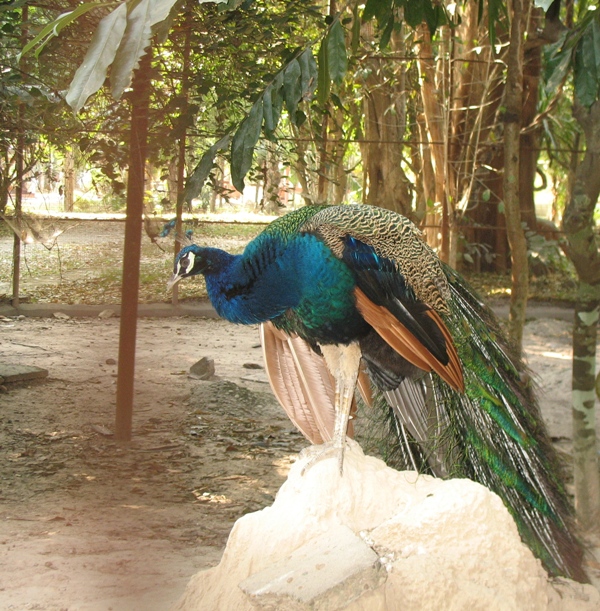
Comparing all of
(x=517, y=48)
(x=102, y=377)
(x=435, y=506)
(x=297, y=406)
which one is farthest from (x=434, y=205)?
(x=435, y=506)

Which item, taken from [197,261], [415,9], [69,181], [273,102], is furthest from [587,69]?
[69,181]

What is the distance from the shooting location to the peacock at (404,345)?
2.34 meters

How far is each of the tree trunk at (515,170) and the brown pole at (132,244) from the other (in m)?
1.81

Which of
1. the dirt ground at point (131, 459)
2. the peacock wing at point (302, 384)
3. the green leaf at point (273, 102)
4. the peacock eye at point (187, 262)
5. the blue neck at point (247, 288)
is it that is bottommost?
the dirt ground at point (131, 459)

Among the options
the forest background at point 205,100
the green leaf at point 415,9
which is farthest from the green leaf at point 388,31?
the green leaf at point 415,9

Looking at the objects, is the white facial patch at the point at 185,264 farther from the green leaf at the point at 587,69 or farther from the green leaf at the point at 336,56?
the green leaf at the point at 587,69

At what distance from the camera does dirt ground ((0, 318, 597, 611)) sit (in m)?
2.39

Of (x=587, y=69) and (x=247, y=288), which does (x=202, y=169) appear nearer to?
(x=247, y=288)

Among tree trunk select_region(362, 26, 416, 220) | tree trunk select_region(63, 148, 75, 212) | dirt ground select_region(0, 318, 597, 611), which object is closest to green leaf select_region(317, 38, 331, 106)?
dirt ground select_region(0, 318, 597, 611)

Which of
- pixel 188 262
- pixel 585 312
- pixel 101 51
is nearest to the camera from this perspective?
pixel 101 51

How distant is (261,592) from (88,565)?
2.75ft

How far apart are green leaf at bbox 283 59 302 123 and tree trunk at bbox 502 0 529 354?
1755 mm

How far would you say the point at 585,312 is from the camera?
3365 millimetres

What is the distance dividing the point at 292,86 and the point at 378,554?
4.57ft
